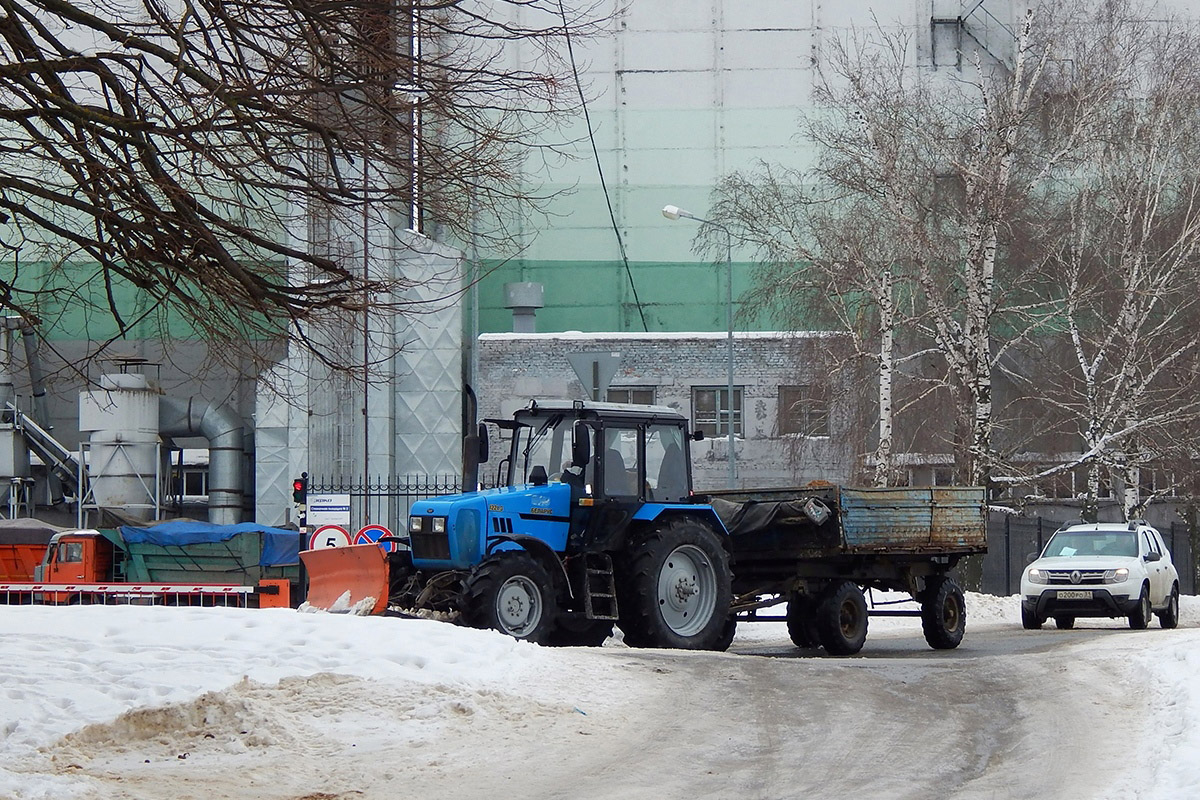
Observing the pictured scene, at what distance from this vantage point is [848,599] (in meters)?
18.8

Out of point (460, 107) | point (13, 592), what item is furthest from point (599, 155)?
point (460, 107)

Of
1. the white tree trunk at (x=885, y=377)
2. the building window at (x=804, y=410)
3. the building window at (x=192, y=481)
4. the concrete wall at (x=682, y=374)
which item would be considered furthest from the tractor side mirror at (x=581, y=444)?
the building window at (x=192, y=481)

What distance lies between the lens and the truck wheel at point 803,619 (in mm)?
19078

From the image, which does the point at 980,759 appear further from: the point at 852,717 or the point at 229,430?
the point at 229,430

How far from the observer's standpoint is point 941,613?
65.9 ft

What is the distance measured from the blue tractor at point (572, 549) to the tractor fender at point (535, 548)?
0.01 m

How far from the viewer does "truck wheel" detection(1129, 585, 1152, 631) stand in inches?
925

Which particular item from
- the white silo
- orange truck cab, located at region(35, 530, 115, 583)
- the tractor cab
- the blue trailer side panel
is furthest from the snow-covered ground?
the white silo

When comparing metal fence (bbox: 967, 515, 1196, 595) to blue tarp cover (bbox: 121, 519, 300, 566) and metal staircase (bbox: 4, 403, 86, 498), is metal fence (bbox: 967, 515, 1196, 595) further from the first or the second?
metal staircase (bbox: 4, 403, 86, 498)

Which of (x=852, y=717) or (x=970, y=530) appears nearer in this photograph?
(x=852, y=717)

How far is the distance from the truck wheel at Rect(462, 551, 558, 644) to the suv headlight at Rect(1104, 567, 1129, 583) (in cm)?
1060

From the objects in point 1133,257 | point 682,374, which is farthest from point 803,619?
point 682,374

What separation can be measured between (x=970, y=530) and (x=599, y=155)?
102 ft

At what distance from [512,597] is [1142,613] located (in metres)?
11.6
